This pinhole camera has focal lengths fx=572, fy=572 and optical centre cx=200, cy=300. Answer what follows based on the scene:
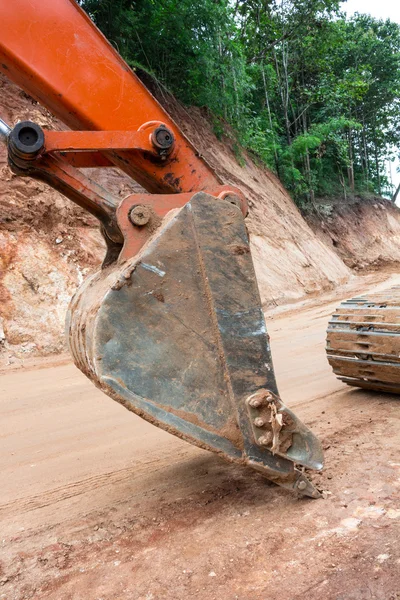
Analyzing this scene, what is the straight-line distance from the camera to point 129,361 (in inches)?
97.3

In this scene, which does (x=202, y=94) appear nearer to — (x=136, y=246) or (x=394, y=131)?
(x=136, y=246)

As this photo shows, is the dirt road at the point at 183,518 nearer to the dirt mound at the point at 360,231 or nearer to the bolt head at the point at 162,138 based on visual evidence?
the bolt head at the point at 162,138

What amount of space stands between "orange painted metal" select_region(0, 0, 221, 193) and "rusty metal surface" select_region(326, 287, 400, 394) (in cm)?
230

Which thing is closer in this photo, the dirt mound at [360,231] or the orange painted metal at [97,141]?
the orange painted metal at [97,141]

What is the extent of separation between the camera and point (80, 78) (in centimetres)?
293

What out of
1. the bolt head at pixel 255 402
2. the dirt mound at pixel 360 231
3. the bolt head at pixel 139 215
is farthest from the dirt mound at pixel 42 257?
the dirt mound at pixel 360 231

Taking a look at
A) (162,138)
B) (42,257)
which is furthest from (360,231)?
(162,138)

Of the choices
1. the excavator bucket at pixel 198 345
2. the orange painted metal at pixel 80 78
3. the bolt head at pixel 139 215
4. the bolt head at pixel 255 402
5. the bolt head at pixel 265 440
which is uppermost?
the orange painted metal at pixel 80 78

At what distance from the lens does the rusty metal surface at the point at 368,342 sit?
15.2 feet

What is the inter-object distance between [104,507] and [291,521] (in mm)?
1031

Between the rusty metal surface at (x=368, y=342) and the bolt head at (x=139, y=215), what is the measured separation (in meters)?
2.69

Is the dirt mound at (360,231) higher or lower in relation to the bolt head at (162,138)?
lower

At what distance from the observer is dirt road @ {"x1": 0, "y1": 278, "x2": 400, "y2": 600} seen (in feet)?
7.37

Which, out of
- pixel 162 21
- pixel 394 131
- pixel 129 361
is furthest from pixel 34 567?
pixel 394 131
